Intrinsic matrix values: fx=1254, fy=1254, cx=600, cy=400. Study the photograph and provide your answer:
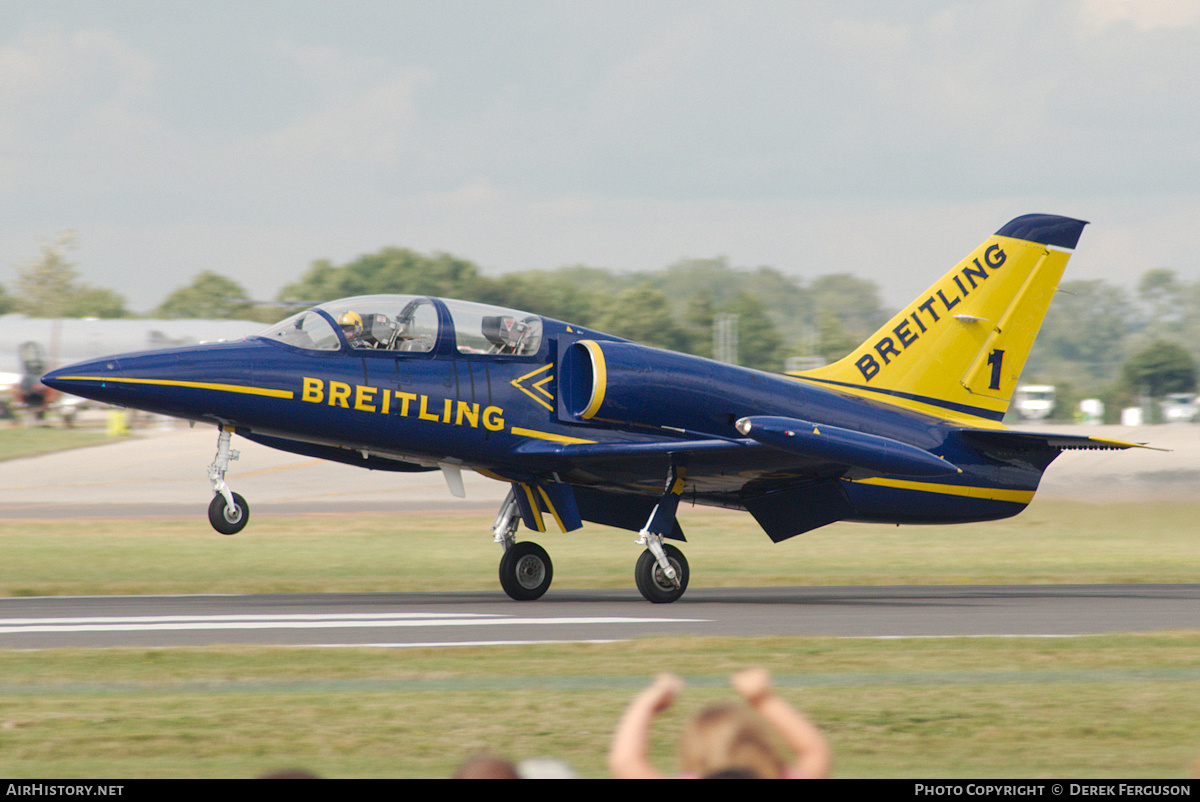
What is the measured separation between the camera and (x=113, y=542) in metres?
23.1

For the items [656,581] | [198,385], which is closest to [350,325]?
[198,385]

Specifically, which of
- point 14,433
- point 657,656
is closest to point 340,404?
point 657,656

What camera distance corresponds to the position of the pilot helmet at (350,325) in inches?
556

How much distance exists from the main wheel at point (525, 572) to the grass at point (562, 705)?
13.8 ft

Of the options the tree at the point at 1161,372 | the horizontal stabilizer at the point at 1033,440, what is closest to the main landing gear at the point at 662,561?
the horizontal stabilizer at the point at 1033,440

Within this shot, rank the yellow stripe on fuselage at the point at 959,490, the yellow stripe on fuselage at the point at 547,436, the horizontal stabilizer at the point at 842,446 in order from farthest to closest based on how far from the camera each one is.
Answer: the yellow stripe on fuselage at the point at 959,490
the yellow stripe on fuselage at the point at 547,436
the horizontal stabilizer at the point at 842,446

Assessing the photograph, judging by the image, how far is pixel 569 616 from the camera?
1359cm

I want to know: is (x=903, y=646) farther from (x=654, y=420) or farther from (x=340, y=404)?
(x=340, y=404)

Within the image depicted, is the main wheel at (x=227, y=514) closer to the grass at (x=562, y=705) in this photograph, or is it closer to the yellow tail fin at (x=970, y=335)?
the grass at (x=562, y=705)

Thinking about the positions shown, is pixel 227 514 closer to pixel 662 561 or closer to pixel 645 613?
pixel 645 613

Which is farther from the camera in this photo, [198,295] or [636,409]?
[198,295]

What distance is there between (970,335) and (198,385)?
1049 centimetres

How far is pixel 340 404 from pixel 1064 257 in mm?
10717

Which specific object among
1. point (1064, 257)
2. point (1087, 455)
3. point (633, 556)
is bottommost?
point (633, 556)
